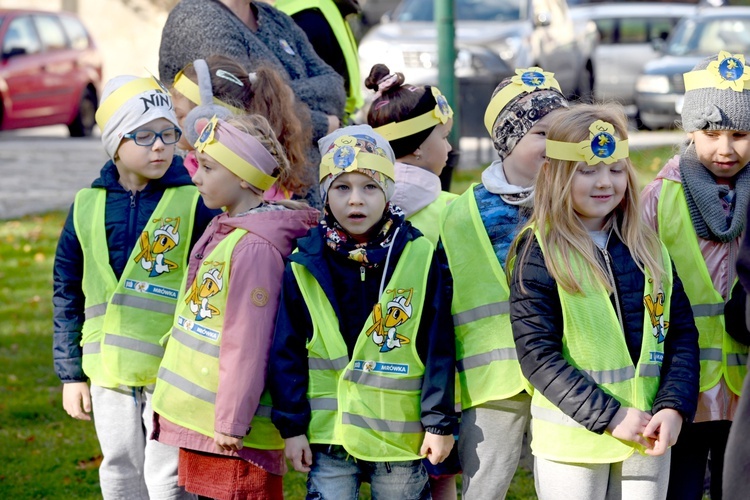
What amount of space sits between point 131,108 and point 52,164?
11.4 meters

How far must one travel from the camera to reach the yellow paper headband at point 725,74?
12.5ft

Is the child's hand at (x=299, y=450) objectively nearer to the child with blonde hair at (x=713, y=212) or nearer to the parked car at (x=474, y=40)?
the child with blonde hair at (x=713, y=212)

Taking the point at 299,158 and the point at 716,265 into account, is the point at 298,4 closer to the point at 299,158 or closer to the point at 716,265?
the point at 299,158

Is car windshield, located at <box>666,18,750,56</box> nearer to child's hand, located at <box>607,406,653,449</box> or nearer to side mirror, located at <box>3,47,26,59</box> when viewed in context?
side mirror, located at <box>3,47,26,59</box>

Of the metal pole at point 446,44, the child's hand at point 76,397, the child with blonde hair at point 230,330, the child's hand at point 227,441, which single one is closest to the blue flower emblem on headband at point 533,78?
the child with blonde hair at point 230,330

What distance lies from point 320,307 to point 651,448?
1.05 meters

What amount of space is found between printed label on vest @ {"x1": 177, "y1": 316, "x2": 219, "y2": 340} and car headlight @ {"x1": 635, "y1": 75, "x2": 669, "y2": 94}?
40.7 ft

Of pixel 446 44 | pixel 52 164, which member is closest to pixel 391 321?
pixel 446 44

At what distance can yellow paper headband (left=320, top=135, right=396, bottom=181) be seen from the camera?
143 inches

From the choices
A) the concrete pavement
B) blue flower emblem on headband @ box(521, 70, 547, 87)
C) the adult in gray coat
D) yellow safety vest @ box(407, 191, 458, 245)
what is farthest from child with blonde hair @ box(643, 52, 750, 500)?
the concrete pavement

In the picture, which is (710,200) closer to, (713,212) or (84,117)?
(713,212)

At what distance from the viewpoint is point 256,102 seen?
167 inches

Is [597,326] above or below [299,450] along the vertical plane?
above

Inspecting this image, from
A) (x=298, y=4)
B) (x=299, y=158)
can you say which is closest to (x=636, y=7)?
(x=298, y=4)
